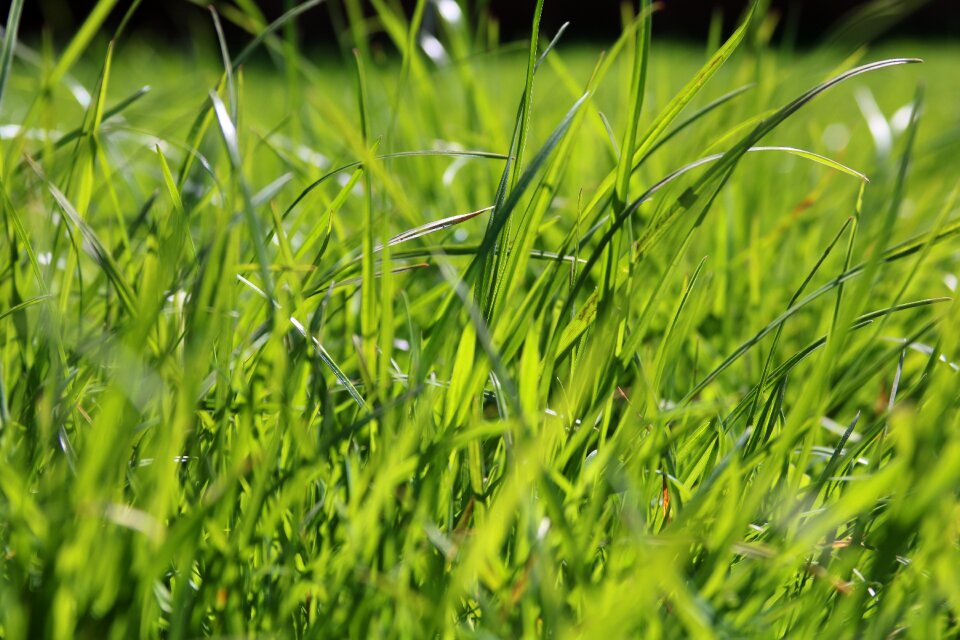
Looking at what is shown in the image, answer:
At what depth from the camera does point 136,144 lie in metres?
1.65

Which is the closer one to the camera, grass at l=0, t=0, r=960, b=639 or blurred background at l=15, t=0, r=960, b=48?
grass at l=0, t=0, r=960, b=639

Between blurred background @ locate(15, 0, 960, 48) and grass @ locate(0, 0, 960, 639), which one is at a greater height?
grass @ locate(0, 0, 960, 639)

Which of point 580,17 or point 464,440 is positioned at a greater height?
point 464,440

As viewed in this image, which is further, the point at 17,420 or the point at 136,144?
the point at 136,144

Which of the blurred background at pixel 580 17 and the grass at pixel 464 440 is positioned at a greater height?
the grass at pixel 464 440

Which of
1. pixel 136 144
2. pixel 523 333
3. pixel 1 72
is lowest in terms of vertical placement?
pixel 136 144

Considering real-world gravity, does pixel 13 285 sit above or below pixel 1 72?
below

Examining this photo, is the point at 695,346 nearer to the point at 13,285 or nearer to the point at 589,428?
the point at 589,428

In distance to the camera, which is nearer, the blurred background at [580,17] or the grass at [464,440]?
the grass at [464,440]

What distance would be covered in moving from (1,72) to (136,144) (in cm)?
115

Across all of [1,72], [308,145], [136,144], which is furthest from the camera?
[136,144]

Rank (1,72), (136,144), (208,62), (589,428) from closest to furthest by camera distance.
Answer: (589,428), (1,72), (136,144), (208,62)

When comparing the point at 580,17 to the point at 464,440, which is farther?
the point at 580,17

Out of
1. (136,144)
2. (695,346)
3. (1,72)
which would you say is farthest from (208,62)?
(695,346)
